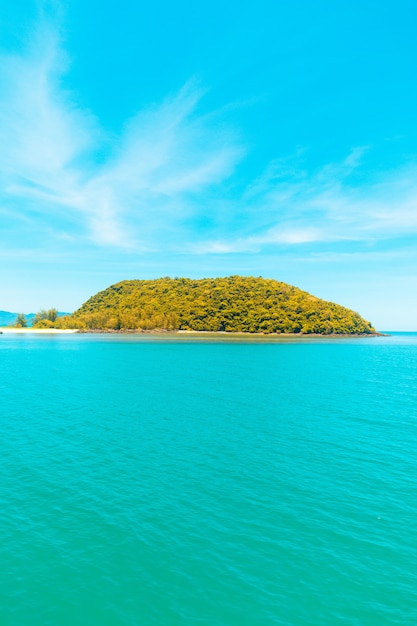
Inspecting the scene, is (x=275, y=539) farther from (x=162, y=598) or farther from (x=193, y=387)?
(x=193, y=387)

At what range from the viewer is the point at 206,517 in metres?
25.8

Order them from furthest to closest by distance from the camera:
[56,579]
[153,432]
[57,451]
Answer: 1. [153,432]
2. [57,451]
3. [56,579]

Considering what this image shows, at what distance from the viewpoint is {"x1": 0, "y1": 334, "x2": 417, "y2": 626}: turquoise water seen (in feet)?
59.8

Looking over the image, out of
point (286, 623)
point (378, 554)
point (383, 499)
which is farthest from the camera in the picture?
point (383, 499)

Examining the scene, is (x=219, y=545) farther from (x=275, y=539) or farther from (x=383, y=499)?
(x=383, y=499)

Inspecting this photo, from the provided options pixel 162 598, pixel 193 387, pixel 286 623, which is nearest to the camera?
pixel 286 623

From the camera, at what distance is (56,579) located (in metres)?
19.8

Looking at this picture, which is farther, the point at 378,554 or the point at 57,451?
the point at 57,451

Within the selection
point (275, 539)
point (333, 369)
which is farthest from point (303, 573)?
point (333, 369)

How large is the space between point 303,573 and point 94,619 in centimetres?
1146

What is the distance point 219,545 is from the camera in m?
22.6

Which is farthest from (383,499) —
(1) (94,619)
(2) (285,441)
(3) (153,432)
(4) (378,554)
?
(3) (153,432)

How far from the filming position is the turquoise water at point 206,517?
18.2m

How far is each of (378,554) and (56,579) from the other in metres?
19.4
